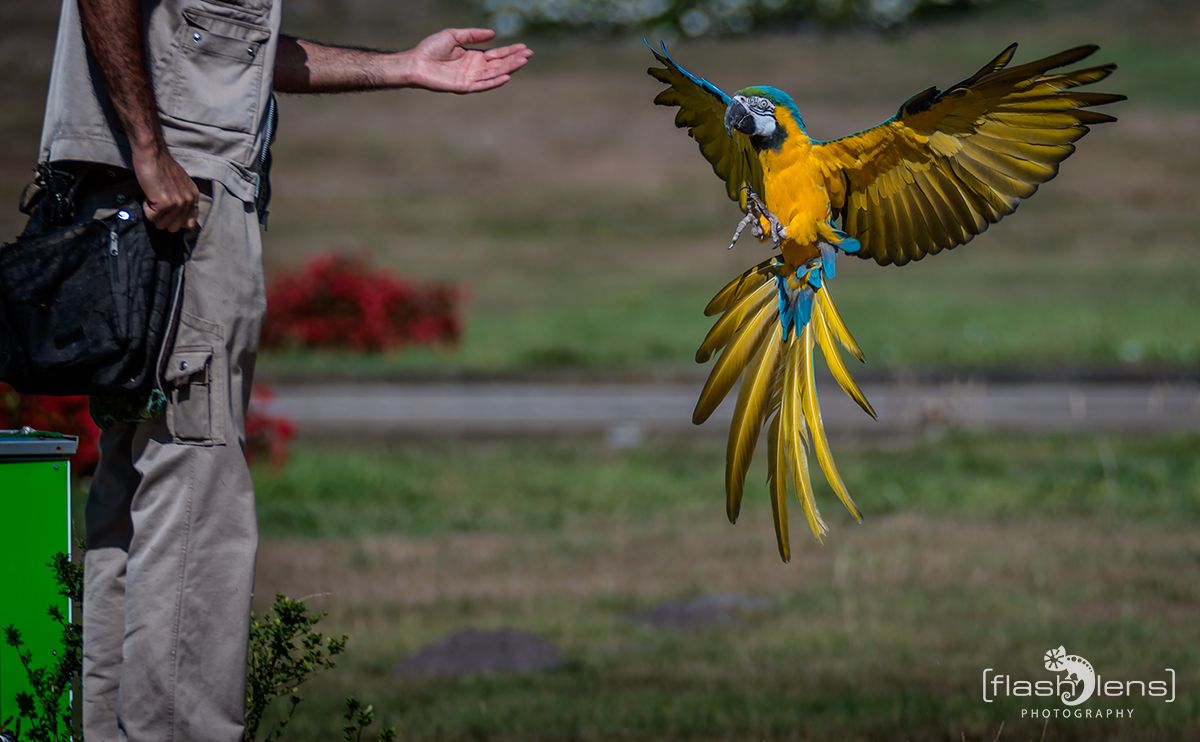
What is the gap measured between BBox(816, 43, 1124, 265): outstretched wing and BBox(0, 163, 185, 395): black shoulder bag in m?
1.44

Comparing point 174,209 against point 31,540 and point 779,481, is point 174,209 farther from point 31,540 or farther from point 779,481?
point 779,481

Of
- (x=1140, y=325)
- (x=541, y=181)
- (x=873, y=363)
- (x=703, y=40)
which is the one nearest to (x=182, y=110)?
(x=873, y=363)

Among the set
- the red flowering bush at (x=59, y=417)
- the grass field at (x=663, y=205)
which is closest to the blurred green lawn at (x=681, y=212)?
the grass field at (x=663, y=205)

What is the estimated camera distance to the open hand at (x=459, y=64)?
3.91 meters

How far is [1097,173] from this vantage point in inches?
1312

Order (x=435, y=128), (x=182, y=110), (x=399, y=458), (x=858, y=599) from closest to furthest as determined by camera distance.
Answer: (x=182, y=110)
(x=858, y=599)
(x=399, y=458)
(x=435, y=128)

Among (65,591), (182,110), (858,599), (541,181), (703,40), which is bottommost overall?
(858,599)

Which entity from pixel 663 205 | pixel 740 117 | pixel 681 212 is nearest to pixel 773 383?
pixel 740 117

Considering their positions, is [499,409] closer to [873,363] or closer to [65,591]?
[873,363]

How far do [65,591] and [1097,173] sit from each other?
1269 inches

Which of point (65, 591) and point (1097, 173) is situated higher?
point (1097, 173)

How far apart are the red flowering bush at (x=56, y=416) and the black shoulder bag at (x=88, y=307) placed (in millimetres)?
4321

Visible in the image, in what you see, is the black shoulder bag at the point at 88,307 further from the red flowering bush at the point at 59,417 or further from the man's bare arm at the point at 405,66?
the red flowering bush at the point at 59,417

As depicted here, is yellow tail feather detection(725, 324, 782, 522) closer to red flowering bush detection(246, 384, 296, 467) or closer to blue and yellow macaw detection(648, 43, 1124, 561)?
blue and yellow macaw detection(648, 43, 1124, 561)
